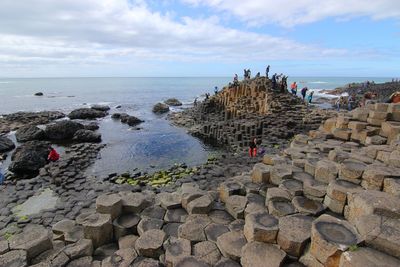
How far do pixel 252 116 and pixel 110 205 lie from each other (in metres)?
21.0

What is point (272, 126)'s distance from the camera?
69.7 ft

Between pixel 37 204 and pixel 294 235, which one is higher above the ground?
pixel 294 235

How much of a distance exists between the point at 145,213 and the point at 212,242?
211 centimetres

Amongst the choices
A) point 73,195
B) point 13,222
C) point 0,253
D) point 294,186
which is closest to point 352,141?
point 294,186

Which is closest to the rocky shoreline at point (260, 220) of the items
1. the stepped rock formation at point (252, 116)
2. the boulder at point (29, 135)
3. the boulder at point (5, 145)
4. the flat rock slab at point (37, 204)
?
the flat rock slab at point (37, 204)

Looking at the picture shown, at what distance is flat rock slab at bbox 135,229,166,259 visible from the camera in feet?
17.5

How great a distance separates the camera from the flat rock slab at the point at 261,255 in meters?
4.47

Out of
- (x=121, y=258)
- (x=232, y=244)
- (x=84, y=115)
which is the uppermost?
(x=232, y=244)

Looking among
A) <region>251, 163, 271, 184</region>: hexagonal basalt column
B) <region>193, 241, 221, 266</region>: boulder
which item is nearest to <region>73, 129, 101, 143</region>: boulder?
<region>251, 163, 271, 184</region>: hexagonal basalt column

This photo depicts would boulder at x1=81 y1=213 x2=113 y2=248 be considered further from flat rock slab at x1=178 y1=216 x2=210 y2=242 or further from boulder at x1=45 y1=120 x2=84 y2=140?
boulder at x1=45 y1=120 x2=84 y2=140

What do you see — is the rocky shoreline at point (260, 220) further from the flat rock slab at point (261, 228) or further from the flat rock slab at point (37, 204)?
the flat rock slab at point (37, 204)

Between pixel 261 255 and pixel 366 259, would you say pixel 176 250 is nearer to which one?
pixel 261 255

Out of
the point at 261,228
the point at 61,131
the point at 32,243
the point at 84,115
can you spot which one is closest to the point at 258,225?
the point at 261,228

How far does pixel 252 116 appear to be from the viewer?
2577 centimetres
